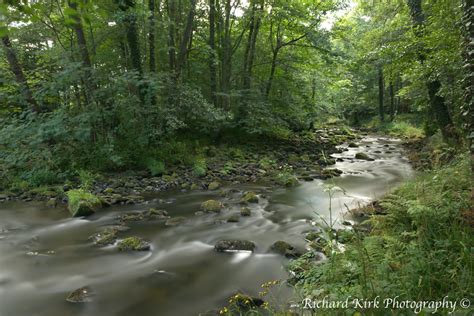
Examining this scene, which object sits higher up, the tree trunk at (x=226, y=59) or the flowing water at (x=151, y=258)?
the tree trunk at (x=226, y=59)

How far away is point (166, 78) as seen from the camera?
11.2 metres

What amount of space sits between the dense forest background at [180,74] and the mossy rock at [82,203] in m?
2.34

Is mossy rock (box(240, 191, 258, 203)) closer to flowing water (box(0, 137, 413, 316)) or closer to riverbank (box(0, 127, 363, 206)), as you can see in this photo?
flowing water (box(0, 137, 413, 316))

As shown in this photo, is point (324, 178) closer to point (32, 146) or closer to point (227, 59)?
point (227, 59)

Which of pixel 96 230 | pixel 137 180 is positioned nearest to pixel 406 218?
pixel 96 230


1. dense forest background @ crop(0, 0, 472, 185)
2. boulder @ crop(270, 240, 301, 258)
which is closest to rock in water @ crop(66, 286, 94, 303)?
boulder @ crop(270, 240, 301, 258)

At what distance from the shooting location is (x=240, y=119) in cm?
1466

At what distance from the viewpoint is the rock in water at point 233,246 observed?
5414 mm

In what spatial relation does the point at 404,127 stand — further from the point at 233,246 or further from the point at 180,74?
the point at 233,246

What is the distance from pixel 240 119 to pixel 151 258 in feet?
33.2

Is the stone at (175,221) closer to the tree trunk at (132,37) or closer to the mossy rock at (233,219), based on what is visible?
the mossy rock at (233,219)

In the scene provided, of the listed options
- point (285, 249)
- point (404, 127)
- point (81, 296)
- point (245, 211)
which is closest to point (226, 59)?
point (245, 211)

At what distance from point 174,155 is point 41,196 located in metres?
4.32

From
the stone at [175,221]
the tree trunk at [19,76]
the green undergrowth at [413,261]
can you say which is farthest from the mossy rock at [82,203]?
the green undergrowth at [413,261]
